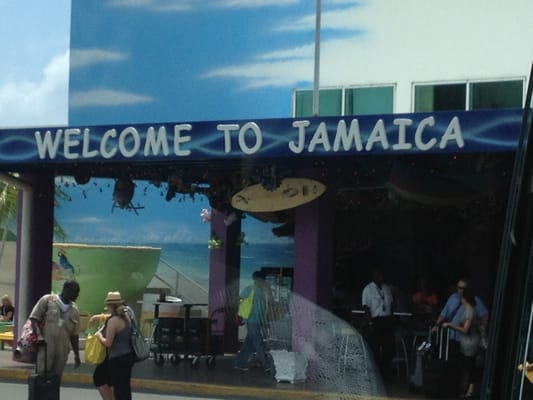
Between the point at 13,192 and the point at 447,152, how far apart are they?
75.0 feet

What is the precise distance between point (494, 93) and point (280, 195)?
11.5 m

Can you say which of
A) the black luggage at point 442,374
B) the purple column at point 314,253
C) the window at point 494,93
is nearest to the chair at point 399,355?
the purple column at point 314,253

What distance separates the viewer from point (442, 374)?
13.9 m

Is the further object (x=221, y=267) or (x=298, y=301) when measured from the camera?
(x=221, y=267)

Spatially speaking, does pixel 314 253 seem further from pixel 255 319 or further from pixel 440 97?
pixel 440 97

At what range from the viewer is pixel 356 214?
66.7 feet

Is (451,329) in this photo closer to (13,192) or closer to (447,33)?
(447,33)

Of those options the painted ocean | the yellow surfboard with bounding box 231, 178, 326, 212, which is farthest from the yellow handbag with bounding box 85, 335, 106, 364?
the painted ocean

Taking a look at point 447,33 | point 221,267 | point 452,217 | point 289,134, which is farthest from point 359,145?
point 447,33

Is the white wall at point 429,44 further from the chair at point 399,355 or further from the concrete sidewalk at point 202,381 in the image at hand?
the concrete sidewalk at point 202,381

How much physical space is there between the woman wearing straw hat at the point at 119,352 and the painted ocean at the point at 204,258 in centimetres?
1219

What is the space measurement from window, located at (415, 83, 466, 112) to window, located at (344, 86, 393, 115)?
2.51 feet

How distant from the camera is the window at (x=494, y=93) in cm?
2545

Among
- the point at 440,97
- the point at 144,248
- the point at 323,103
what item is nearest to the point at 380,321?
the point at 144,248
